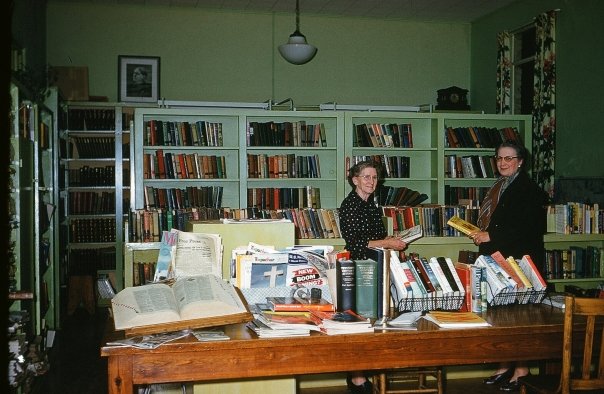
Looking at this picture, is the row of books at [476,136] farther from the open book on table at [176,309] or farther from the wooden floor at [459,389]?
the open book on table at [176,309]

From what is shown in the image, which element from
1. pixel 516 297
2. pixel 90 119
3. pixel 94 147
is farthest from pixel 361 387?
pixel 90 119

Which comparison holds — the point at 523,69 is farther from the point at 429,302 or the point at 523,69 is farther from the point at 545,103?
the point at 429,302

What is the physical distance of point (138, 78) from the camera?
7.63 metres

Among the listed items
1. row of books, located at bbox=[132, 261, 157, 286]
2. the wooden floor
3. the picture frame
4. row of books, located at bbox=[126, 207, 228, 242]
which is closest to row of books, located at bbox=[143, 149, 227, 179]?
row of books, located at bbox=[126, 207, 228, 242]

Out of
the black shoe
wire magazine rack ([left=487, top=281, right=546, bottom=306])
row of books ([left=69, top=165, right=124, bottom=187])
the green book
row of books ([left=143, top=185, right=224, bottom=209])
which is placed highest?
row of books ([left=69, top=165, right=124, bottom=187])

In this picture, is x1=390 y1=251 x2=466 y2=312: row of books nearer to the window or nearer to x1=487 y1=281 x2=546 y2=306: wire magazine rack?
x1=487 y1=281 x2=546 y2=306: wire magazine rack

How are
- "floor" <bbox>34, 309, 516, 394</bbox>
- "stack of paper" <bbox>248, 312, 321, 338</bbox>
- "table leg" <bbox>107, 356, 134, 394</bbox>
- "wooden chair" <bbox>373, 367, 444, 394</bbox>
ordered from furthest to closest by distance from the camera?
"floor" <bbox>34, 309, 516, 394</bbox> → "wooden chair" <bbox>373, 367, 444, 394</bbox> → "stack of paper" <bbox>248, 312, 321, 338</bbox> → "table leg" <bbox>107, 356, 134, 394</bbox>

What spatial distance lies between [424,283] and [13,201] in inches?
109

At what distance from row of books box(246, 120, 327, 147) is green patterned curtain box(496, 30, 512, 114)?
8.33 feet

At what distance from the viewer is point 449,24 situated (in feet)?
28.0

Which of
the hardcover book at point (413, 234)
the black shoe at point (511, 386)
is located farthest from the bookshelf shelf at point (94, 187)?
the black shoe at point (511, 386)

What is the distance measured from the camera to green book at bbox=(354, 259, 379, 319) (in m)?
2.37

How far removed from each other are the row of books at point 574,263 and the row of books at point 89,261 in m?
4.89

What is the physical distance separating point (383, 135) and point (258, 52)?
7.64 feet
